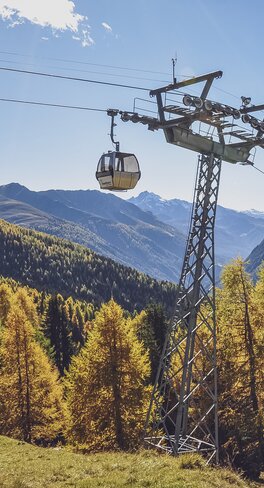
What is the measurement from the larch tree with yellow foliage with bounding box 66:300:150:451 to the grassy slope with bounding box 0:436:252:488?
998 cm

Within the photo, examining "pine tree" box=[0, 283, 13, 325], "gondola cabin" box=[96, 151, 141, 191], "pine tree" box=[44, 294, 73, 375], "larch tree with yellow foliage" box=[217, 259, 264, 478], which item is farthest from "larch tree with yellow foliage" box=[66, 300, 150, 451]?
"pine tree" box=[44, 294, 73, 375]

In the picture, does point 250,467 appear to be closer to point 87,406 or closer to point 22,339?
point 87,406

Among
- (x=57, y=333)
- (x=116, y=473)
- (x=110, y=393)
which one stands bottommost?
(x=57, y=333)

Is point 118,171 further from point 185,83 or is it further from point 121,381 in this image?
point 121,381

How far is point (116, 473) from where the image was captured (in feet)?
50.9

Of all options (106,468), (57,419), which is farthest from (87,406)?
(106,468)

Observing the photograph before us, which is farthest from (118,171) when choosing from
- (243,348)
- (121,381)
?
(121,381)

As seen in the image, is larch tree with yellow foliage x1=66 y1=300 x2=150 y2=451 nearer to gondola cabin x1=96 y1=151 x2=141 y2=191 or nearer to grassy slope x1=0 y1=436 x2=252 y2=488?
grassy slope x1=0 y1=436 x2=252 y2=488

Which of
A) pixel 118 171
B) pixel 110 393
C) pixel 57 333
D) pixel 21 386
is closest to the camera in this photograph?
pixel 118 171

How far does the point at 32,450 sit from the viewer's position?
24.3 meters

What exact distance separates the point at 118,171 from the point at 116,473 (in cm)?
1216

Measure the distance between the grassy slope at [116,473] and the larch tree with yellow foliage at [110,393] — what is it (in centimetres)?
998

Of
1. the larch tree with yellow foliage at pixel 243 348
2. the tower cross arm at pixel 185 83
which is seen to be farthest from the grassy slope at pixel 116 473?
the tower cross arm at pixel 185 83

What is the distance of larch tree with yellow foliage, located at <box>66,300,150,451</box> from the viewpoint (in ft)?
98.0
